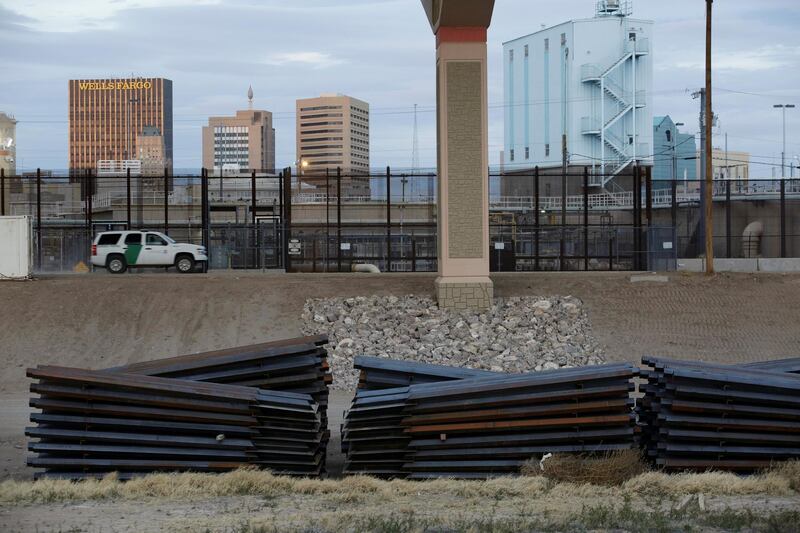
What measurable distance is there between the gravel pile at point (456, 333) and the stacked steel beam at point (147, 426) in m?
11.4

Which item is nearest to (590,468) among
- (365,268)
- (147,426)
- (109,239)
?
(147,426)

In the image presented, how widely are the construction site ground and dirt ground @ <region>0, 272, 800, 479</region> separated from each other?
30mm

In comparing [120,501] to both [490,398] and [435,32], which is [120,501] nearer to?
[490,398]

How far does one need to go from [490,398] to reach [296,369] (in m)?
3.23

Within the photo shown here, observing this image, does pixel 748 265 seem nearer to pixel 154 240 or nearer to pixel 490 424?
pixel 154 240

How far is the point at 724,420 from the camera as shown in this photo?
1380 cm

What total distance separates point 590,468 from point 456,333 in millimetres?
15561

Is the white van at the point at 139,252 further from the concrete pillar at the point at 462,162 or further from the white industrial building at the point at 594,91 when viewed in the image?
the white industrial building at the point at 594,91

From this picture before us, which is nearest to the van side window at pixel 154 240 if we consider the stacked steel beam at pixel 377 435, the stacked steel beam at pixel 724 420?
the stacked steel beam at pixel 377 435

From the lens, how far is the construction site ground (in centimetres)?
2831

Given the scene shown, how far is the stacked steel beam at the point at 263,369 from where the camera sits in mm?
15508

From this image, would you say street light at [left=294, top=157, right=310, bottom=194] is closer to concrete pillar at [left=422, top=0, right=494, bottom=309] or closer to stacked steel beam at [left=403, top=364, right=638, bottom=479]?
concrete pillar at [left=422, top=0, right=494, bottom=309]

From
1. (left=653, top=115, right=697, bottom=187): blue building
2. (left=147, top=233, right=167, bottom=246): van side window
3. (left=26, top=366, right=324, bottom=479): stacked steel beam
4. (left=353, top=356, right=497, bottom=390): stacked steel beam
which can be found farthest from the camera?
(left=653, top=115, right=697, bottom=187): blue building

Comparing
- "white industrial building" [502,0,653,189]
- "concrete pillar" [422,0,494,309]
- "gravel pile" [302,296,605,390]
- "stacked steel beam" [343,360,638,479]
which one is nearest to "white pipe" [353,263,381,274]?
"gravel pile" [302,296,605,390]
